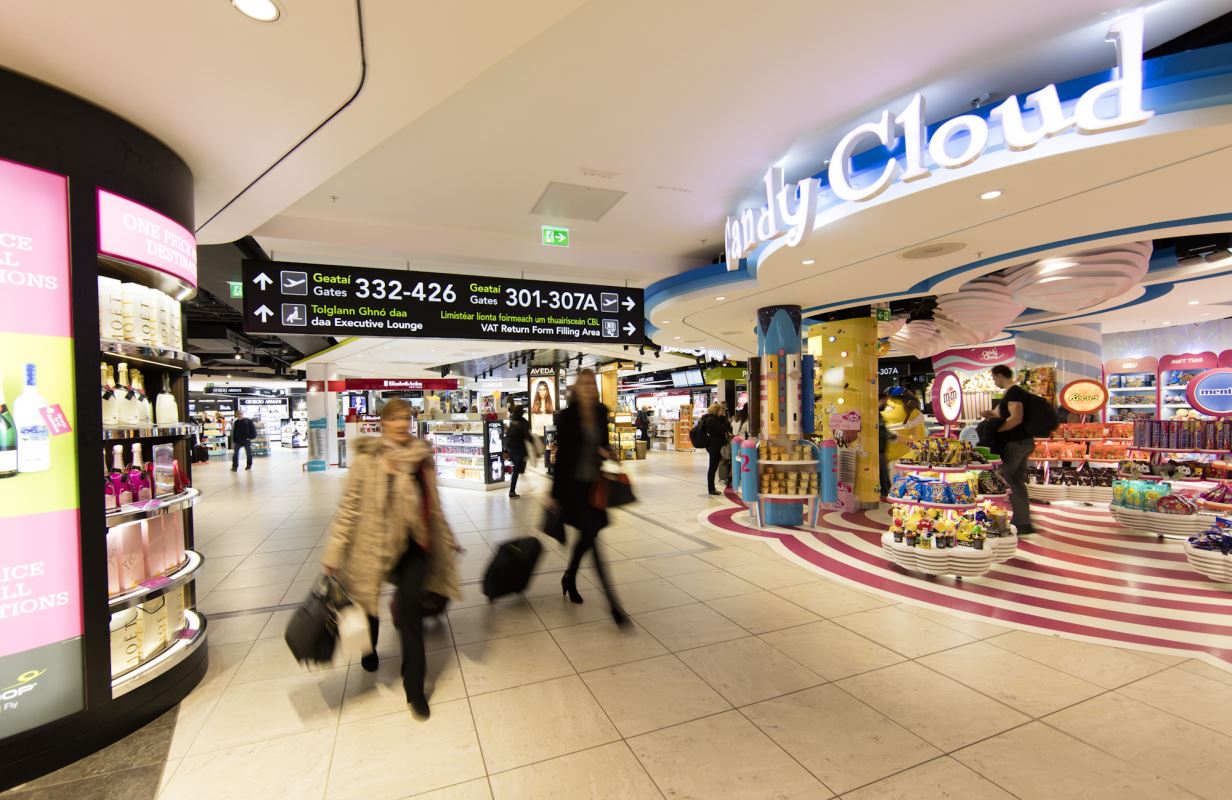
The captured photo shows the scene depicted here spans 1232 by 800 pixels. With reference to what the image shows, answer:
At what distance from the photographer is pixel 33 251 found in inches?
92.3

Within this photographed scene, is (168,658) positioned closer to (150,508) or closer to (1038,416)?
(150,508)

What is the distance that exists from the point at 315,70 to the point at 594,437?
94.7 inches

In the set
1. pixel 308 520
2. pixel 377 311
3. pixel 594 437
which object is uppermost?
pixel 377 311

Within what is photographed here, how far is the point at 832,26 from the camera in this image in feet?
8.92

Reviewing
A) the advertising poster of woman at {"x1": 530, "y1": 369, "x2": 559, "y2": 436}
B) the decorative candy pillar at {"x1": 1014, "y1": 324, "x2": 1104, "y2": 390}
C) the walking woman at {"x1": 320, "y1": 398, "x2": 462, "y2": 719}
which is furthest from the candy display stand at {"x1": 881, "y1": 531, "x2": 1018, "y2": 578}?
the advertising poster of woman at {"x1": 530, "y1": 369, "x2": 559, "y2": 436}

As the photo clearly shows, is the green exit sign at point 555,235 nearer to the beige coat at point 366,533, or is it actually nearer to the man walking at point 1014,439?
the beige coat at point 366,533

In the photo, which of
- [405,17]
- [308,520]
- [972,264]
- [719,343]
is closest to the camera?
[405,17]

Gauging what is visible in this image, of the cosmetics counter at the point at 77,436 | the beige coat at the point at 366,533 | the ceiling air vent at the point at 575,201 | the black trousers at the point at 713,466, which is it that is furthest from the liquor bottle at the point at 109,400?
the black trousers at the point at 713,466

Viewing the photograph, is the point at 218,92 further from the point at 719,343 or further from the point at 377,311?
the point at 719,343

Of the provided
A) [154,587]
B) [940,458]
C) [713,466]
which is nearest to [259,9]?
[154,587]

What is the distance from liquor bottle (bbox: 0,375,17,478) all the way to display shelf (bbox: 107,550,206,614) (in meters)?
0.72

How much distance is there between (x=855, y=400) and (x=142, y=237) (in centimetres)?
793

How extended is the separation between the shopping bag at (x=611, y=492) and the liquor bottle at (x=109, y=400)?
2598 millimetres

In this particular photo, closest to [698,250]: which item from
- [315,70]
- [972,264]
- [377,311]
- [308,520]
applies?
[972,264]
